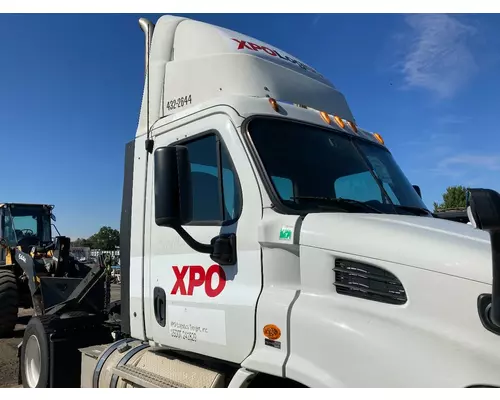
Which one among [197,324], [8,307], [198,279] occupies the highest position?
[198,279]

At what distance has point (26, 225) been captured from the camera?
1277 centimetres

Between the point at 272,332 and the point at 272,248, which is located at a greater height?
the point at 272,248

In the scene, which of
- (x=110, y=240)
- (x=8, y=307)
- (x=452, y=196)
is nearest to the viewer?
(x=8, y=307)

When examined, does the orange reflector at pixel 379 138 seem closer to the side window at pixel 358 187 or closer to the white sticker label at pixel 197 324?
the side window at pixel 358 187

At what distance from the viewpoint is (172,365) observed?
3.42m

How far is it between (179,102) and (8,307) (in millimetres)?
7206

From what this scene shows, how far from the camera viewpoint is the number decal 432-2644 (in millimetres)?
3717

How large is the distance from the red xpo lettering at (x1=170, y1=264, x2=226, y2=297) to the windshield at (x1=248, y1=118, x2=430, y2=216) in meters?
0.66

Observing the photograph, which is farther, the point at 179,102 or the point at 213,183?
the point at 179,102

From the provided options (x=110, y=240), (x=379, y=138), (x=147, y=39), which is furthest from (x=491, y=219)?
(x=110, y=240)

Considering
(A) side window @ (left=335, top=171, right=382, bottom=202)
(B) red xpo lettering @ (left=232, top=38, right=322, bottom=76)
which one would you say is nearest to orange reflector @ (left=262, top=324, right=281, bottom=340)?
(A) side window @ (left=335, top=171, right=382, bottom=202)

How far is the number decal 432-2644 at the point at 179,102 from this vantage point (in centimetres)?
372

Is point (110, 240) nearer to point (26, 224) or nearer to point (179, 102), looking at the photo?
point (26, 224)

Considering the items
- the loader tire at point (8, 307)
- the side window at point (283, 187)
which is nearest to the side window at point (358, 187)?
the side window at point (283, 187)
